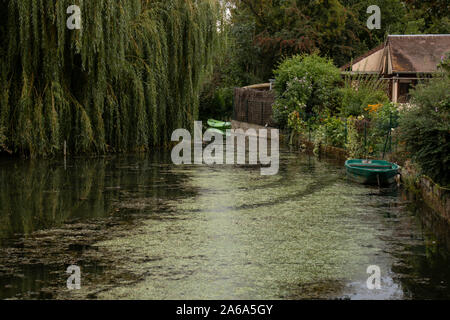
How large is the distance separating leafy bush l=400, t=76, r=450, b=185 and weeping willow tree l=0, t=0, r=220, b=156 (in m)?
9.93

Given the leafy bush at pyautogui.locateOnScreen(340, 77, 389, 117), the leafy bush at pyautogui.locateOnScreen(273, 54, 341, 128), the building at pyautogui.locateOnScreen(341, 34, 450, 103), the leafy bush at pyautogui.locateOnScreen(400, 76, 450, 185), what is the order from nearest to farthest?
the leafy bush at pyautogui.locateOnScreen(400, 76, 450, 185) → the leafy bush at pyautogui.locateOnScreen(340, 77, 389, 117) → the leafy bush at pyautogui.locateOnScreen(273, 54, 341, 128) → the building at pyautogui.locateOnScreen(341, 34, 450, 103)

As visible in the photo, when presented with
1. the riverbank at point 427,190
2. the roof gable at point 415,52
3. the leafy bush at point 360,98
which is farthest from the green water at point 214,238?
the roof gable at point 415,52

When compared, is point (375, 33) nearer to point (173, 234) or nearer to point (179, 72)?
point (179, 72)

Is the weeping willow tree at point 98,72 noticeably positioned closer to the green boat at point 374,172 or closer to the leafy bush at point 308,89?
the leafy bush at point 308,89

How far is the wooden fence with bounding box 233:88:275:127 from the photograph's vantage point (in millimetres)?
32188

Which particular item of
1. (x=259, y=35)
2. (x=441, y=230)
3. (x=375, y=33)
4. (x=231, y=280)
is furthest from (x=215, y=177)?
(x=375, y=33)

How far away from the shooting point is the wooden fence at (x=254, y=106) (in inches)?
1267

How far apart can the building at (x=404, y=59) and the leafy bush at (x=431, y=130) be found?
19.6m

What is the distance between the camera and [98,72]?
19922 millimetres

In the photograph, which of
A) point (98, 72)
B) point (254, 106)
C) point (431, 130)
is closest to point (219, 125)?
point (254, 106)

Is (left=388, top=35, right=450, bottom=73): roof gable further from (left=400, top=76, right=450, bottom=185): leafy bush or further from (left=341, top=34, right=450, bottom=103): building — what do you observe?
(left=400, top=76, right=450, bottom=185): leafy bush

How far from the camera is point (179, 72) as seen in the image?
23.3m

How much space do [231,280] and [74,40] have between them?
12.9 m

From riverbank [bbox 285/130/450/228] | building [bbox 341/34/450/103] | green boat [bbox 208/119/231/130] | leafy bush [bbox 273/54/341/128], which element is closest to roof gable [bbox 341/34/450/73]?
building [bbox 341/34/450/103]
